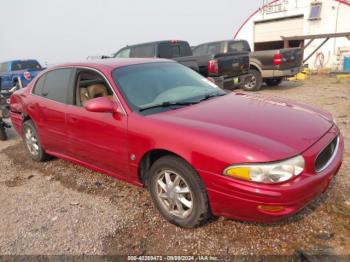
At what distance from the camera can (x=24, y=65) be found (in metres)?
14.4

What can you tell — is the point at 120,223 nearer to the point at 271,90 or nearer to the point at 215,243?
the point at 215,243

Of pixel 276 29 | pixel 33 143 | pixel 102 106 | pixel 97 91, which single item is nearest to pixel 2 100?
pixel 33 143

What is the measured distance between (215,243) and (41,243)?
1683 mm

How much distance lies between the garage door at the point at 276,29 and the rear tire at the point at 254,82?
12506 mm

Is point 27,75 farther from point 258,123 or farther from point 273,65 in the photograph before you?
point 258,123

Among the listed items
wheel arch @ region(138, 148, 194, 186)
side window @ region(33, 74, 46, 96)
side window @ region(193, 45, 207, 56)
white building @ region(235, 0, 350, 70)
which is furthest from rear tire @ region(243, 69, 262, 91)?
wheel arch @ region(138, 148, 194, 186)

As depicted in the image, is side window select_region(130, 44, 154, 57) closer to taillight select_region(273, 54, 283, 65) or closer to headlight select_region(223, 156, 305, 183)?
taillight select_region(273, 54, 283, 65)

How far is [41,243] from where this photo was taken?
293cm

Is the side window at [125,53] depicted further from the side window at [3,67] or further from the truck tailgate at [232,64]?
the side window at [3,67]

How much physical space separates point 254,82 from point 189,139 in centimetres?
944

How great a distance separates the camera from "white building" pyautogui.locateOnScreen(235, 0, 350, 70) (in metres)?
19.4

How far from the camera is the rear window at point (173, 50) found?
32.0 ft

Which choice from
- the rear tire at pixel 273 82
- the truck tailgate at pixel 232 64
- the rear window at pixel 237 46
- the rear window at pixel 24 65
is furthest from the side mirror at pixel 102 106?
the rear window at pixel 24 65

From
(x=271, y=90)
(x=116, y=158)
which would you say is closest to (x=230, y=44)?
(x=271, y=90)
